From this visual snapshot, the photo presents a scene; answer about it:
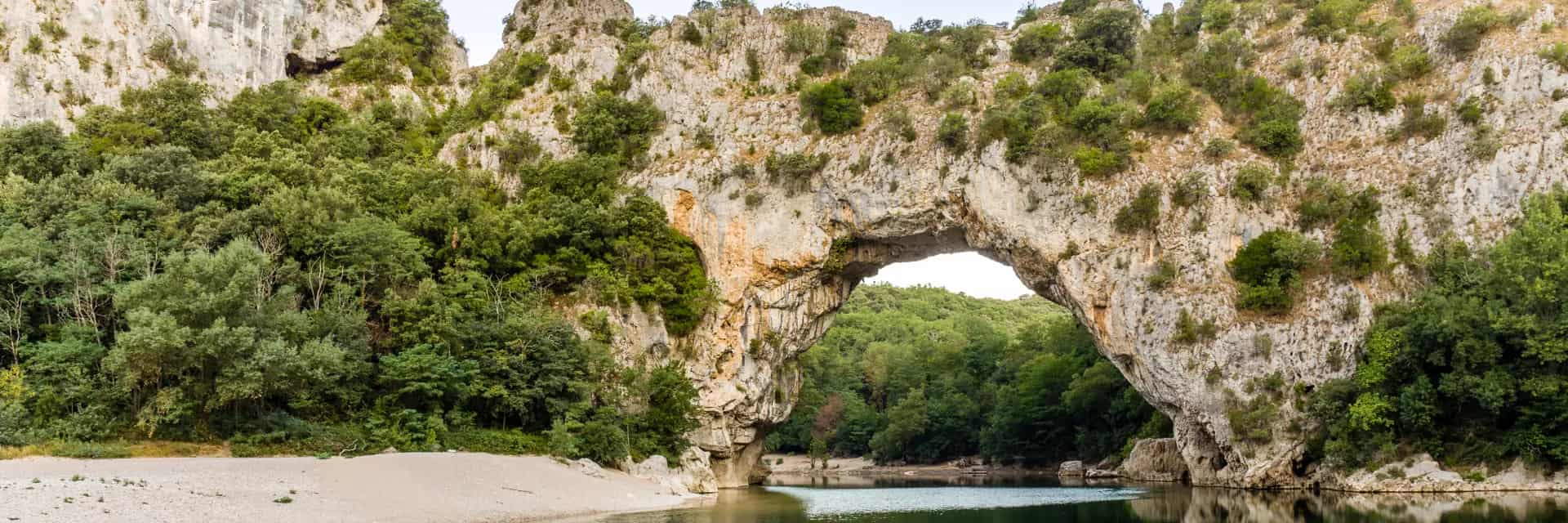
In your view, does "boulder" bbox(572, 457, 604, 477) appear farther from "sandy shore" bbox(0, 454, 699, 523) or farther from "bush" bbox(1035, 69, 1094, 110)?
"bush" bbox(1035, 69, 1094, 110)

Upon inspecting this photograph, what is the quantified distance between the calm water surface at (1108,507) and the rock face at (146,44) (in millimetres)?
31979

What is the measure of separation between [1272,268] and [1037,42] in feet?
46.8

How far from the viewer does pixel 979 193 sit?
40.7m

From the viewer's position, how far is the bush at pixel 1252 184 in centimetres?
3759

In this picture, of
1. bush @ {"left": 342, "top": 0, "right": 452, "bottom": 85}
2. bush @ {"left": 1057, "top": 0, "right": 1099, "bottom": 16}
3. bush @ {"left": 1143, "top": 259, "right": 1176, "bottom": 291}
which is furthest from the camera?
bush @ {"left": 342, "top": 0, "right": 452, "bottom": 85}

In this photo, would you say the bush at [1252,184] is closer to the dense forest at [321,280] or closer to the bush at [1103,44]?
the bush at [1103,44]

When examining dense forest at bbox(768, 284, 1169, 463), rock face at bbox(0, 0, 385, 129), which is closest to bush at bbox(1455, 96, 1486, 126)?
dense forest at bbox(768, 284, 1169, 463)

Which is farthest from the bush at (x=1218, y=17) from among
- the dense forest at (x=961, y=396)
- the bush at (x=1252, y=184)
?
the dense forest at (x=961, y=396)

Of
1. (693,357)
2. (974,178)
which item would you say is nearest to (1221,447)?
(974,178)

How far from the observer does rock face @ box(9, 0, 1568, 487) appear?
1400 inches

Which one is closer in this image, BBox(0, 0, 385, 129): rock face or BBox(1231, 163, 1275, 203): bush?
BBox(1231, 163, 1275, 203): bush

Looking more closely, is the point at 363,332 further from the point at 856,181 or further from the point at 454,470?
the point at 856,181

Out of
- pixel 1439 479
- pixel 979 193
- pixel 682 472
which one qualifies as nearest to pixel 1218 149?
pixel 979 193

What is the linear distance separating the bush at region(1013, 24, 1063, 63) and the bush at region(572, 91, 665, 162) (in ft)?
52.7
